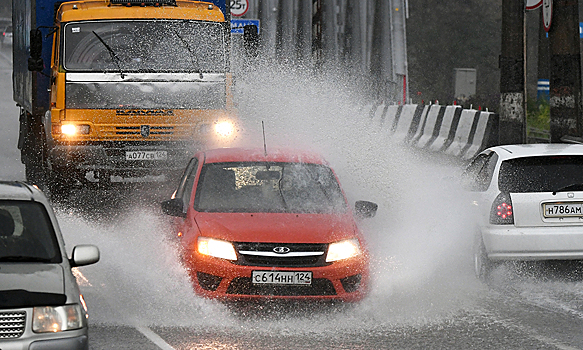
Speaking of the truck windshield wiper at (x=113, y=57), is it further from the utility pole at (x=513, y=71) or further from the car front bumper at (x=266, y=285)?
the utility pole at (x=513, y=71)

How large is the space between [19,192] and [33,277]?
953 millimetres

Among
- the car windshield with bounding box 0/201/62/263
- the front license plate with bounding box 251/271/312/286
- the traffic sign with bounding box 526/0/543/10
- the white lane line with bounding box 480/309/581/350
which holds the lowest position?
the white lane line with bounding box 480/309/581/350

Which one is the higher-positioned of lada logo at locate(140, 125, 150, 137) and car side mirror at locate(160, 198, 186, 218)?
lada logo at locate(140, 125, 150, 137)

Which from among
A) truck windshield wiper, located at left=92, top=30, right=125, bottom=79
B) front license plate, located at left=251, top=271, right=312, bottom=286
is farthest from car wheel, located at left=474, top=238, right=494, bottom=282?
truck windshield wiper, located at left=92, top=30, right=125, bottom=79

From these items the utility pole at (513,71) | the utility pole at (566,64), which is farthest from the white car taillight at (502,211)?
the utility pole at (513,71)

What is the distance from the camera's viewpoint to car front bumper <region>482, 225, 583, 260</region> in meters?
9.84

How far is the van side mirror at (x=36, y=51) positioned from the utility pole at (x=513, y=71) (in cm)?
830

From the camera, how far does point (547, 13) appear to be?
58.1 ft

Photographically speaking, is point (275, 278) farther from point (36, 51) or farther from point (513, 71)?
point (513, 71)

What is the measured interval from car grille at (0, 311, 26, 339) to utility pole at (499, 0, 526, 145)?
14833 mm

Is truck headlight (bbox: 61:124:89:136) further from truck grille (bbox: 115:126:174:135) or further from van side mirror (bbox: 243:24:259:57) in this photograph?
van side mirror (bbox: 243:24:259:57)

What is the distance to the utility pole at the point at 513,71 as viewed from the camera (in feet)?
63.0

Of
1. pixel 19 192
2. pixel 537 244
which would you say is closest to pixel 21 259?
pixel 19 192

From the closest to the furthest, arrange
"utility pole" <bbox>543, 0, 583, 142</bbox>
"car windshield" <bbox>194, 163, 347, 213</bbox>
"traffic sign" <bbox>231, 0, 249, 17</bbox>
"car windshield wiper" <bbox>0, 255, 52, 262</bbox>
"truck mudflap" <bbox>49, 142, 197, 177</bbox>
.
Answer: "car windshield wiper" <bbox>0, 255, 52, 262</bbox>, "car windshield" <bbox>194, 163, 347, 213</bbox>, "truck mudflap" <bbox>49, 142, 197, 177</bbox>, "utility pole" <bbox>543, 0, 583, 142</bbox>, "traffic sign" <bbox>231, 0, 249, 17</bbox>
